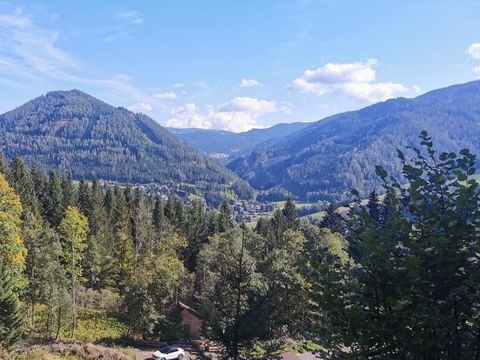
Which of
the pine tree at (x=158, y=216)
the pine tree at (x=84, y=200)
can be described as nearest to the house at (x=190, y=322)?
the pine tree at (x=158, y=216)

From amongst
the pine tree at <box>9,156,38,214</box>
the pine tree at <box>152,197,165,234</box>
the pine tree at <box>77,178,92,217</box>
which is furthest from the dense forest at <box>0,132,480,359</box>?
the pine tree at <box>152,197,165,234</box>

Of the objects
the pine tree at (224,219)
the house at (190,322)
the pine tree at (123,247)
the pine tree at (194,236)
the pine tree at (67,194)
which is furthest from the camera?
the pine tree at (224,219)

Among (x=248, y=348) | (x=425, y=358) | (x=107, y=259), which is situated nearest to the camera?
(x=425, y=358)

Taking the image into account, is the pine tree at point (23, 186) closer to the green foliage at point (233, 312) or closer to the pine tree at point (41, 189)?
the pine tree at point (41, 189)

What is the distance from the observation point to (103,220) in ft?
213

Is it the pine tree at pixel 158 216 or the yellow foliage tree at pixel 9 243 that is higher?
the yellow foliage tree at pixel 9 243

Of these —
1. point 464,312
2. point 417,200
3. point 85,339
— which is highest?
point 417,200

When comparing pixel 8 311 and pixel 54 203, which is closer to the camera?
pixel 8 311

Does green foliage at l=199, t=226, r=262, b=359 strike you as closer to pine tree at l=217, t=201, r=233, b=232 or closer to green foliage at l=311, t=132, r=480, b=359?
green foliage at l=311, t=132, r=480, b=359

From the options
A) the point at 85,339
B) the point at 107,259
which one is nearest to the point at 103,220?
the point at 107,259

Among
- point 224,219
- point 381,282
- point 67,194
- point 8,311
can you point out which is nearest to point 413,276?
point 381,282

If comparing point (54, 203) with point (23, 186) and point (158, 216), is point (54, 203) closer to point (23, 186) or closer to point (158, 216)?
point (23, 186)

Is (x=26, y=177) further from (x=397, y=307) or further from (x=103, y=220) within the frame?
(x=397, y=307)

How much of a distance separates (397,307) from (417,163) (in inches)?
77.5
